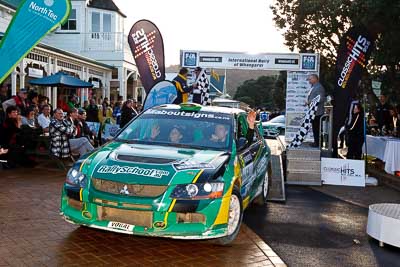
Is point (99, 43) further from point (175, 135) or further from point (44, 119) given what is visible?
point (175, 135)

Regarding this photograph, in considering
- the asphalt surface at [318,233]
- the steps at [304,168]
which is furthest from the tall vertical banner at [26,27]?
the steps at [304,168]

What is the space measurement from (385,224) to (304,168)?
453 cm

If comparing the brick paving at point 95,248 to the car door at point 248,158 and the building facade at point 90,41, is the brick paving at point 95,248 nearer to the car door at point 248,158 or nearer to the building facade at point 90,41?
the car door at point 248,158

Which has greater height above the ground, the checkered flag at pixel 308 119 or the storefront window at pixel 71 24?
the storefront window at pixel 71 24

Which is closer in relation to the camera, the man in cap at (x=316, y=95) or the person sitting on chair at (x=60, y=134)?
the person sitting on chair at (x=60, y=134)

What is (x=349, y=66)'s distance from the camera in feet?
42.8

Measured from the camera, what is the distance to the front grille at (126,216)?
4.91 m

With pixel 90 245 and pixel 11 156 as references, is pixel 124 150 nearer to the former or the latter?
pixel 90 245

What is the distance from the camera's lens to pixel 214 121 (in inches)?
262

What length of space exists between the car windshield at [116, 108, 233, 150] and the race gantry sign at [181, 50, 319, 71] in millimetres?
8894

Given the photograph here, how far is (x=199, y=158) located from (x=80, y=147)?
5566mm

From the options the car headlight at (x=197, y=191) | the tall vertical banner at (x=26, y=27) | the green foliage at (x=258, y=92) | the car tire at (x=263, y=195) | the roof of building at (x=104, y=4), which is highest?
the roof of building at (x=104, y=4)

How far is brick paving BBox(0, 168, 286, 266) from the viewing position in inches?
194

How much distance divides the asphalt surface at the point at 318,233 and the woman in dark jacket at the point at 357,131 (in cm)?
382
